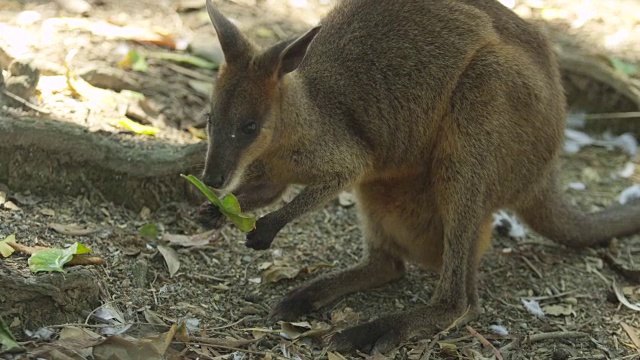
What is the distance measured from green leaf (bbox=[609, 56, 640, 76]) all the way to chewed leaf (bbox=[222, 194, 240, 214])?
4.57 m

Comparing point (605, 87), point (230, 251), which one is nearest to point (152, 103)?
point (230, 251)

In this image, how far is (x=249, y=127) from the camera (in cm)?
420

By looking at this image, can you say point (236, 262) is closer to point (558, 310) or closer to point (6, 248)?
point (6, 248)

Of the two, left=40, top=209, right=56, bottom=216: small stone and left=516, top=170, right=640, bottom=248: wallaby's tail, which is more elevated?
left=516, top=170, right=640, bottom=248: wallaby's tail

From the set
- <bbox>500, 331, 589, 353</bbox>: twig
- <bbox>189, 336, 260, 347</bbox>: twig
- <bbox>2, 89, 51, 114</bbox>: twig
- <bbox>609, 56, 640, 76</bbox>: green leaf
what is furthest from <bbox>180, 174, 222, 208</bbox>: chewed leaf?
<bbox>609, 56, 640, 76</bbox>: green leaf

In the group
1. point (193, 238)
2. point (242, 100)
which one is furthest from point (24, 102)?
point (242, 100)

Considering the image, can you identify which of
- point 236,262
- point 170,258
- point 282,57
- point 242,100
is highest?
point 282,57

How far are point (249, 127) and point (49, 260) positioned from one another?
1.18m

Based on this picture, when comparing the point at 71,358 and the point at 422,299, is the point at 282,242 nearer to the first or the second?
the point at 422,299

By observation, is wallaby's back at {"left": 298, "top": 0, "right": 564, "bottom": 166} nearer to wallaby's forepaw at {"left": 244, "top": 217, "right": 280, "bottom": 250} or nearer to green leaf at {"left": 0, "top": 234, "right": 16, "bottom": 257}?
wallaby's forepaw at {"left": 244, "top": 217, "right": 280, "bottom": 250}

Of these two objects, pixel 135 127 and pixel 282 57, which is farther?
pixel 135 127

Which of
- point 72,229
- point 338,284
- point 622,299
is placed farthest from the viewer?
point 622,299

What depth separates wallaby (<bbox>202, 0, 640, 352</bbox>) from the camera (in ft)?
14.8

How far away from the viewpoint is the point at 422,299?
5133 millimetres
